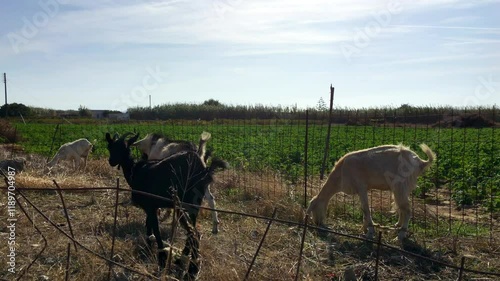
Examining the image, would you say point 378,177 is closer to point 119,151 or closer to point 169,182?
point 169,182

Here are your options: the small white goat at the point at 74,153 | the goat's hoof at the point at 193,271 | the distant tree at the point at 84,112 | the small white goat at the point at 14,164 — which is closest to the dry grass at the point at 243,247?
the goat's hoof at the point at 193,271

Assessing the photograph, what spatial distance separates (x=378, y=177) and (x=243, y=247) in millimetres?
2733

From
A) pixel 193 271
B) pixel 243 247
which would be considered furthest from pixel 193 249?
pixel 243 247

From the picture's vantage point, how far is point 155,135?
34.9 ft

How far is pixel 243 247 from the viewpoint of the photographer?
20.7 ft

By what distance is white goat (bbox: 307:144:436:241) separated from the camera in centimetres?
771

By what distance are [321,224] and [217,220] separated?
66.0 inches

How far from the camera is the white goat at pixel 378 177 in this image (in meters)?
7.71

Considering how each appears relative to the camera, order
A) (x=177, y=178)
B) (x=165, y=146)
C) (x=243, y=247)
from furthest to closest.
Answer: (x=165, y=146)
(x=177, y=178)
(x=243, y=247)

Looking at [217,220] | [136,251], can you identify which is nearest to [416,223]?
[217,220]

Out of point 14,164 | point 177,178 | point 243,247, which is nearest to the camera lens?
point 243,247

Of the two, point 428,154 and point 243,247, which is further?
point 428,154

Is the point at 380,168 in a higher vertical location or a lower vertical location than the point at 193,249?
higher

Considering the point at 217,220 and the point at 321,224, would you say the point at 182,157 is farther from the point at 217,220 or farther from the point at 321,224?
the point at 321,224
